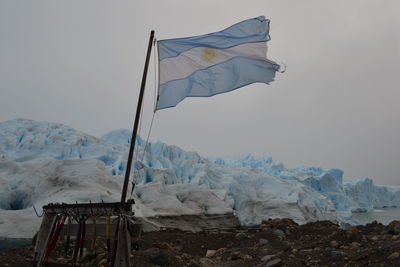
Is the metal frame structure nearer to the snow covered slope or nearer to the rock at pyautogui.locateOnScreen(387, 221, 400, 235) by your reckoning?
the rock at pyautogui.locateOnScreen(387, 221, 400, 235)

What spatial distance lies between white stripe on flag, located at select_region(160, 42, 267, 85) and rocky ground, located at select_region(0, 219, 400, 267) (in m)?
2.10

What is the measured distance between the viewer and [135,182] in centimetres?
1185

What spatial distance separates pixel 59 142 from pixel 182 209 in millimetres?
9547

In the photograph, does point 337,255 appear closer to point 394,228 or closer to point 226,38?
point 394,228

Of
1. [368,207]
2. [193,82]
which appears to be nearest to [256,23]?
[193,82]

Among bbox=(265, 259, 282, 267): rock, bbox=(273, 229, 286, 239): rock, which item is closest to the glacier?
bbox=(265, 259, 282, 267): rock

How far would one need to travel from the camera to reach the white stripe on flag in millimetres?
4367

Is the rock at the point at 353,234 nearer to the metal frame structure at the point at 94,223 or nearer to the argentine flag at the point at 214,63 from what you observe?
the argentine flag at the point at 214,63

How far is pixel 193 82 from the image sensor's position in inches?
176

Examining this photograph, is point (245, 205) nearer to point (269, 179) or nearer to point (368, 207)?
point (269, 179)


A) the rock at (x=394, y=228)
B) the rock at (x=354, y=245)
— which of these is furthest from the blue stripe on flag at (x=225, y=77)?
the rock at (x=394, y=228)

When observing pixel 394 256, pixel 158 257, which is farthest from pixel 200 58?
pixel 394 256

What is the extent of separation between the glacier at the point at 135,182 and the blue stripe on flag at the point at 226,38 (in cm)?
152

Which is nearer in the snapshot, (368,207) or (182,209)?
(182,209)
